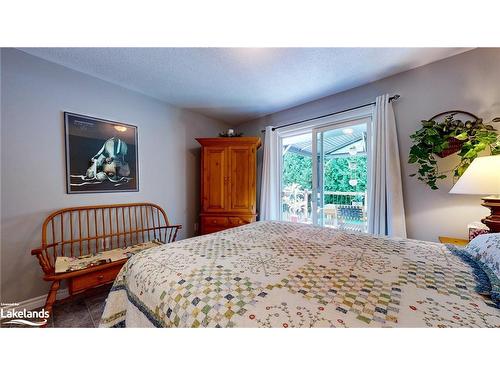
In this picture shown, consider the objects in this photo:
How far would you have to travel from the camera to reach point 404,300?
61cm

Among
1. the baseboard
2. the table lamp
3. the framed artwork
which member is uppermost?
the framed artwork

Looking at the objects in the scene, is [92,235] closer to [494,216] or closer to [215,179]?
[215,179]

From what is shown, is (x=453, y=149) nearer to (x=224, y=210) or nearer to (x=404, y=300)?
(x=404, y=300)

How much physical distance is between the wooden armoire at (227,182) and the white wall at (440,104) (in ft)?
5.76

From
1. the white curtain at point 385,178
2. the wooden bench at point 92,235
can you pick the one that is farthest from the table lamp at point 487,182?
the wooden bench at point 92,235

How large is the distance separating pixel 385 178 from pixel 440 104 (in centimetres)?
83

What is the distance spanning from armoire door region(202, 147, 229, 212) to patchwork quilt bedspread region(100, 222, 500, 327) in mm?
1669

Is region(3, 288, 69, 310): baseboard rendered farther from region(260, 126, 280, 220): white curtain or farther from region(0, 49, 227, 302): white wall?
region(260, 126, 280, 220): white curtain

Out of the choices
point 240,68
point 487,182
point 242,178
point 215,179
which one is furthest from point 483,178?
point 215,179

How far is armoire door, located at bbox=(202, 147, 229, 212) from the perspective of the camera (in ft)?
9.45

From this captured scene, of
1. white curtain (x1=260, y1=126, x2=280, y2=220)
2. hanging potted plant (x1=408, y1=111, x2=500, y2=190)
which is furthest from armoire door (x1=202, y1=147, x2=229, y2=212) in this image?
hanging potted plant (x1=408, y1=111, x2=500, y2=190)

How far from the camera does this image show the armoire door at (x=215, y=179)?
288 centimetres
